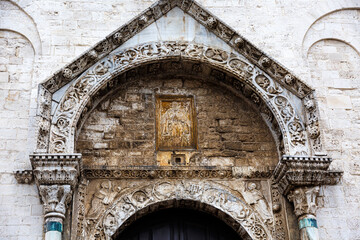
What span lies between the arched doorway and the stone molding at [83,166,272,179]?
601mm

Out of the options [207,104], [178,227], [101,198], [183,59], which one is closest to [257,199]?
[178,227]

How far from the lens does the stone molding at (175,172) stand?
8664mm

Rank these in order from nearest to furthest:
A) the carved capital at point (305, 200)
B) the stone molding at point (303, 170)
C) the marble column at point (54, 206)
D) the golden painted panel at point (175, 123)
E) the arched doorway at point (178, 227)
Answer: the marble column at point (54, 206), the carved capital at point (305, 200), the stone molding at point (303, 170), the arched doorway at point (178, 227), the golden painted panel at point (175, 123)

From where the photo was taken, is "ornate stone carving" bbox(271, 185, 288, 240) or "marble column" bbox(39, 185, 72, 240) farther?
"ornate stone carving" bbox(271, 185, 288, 240)

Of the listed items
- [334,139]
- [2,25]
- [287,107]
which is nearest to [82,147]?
[2,25]

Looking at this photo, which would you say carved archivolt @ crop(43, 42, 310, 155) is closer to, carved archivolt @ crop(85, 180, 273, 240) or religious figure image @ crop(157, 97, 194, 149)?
religious figure image @ crop(157, 97, 194, 149)

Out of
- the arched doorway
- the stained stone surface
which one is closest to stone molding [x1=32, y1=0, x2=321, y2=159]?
the stained stone surface

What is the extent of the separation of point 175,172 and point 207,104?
1.38m

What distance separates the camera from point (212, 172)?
347 inches

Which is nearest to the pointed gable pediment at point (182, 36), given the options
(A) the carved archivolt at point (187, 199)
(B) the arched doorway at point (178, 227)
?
(A) the carved archivolt at point (187, 199)

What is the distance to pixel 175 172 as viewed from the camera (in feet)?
28.7

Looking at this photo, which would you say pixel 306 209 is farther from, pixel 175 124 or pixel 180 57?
pixel 180 57

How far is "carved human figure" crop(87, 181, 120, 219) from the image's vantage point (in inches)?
331

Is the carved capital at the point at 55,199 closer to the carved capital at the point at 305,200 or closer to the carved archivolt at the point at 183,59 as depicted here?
the carved archivolt at the point at 183,59
